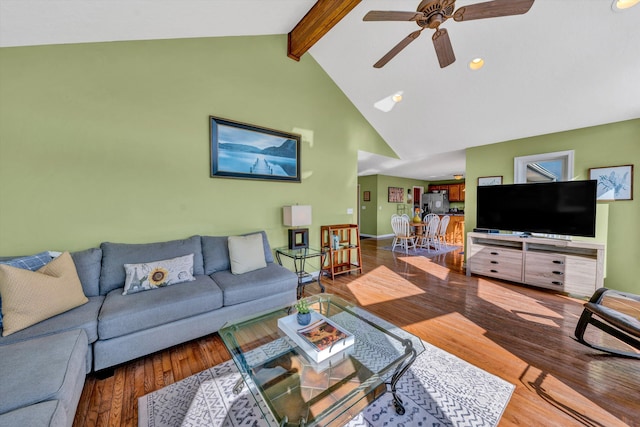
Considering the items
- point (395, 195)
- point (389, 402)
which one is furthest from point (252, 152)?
point (395, 195)

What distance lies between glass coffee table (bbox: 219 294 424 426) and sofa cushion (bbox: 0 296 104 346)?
2.93 ft

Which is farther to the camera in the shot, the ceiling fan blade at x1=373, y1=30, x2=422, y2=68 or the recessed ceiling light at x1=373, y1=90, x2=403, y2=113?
the recessed ceiling light at x1=373, y1=90, x2=403, y2=113

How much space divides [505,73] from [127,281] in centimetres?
470

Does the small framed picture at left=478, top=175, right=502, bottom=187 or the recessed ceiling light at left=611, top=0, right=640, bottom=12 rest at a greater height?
the recessed ceiling light at left=611, top=0, right=640, bottom=12

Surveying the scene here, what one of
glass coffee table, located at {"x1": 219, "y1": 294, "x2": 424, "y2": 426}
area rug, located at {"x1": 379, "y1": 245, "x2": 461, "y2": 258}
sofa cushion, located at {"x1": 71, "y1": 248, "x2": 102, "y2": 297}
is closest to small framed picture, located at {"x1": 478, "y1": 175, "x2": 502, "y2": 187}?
area rug, located at {"x1": 379, "y1": 245, "x2": 461, "y2": 258}

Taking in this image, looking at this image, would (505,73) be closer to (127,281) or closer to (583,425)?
(583,425)

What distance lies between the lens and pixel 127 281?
2.04 meters

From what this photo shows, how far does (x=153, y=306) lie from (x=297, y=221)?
1.86 metres

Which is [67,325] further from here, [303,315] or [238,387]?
[303,315]

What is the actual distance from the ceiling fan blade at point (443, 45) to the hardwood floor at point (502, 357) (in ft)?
8.57

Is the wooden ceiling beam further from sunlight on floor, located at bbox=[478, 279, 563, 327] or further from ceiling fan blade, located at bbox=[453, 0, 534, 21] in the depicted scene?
sunlight on floor, located at bbox=[478, 279, 563, 327]

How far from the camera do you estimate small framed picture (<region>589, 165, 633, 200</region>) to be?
3.01 m

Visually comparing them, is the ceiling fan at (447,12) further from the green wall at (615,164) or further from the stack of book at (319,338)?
the green wall at (615,164)

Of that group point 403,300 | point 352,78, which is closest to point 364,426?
point 403,300
